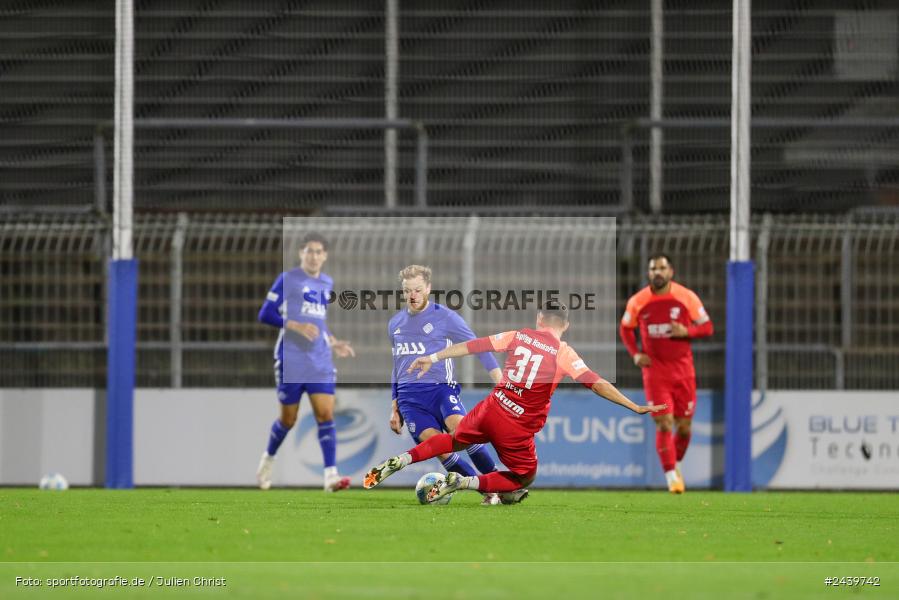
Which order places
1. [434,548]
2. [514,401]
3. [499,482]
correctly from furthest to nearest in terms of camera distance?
[499,482], [514,401], [434,548]

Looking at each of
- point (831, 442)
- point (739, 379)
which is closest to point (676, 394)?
point (739, 379)

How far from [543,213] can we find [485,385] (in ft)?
9.35

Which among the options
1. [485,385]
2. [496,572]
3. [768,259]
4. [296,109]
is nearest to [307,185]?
[296,109]

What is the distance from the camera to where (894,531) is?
973 centimetres

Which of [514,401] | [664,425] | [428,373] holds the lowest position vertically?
[664,425]

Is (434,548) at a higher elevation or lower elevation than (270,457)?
higher

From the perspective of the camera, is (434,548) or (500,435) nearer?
(434,548)

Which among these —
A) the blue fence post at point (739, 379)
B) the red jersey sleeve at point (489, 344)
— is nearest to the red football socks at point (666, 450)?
the blue fence post at point (739, 379)

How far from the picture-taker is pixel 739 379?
15.2m

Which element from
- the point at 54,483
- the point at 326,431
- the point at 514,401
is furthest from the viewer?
the point at 54,483

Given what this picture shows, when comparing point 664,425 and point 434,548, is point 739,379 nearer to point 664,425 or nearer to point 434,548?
point 664,425

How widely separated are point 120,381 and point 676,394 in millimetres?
5707

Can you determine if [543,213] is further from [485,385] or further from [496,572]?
[496,572]

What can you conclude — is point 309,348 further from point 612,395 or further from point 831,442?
point 831,442
